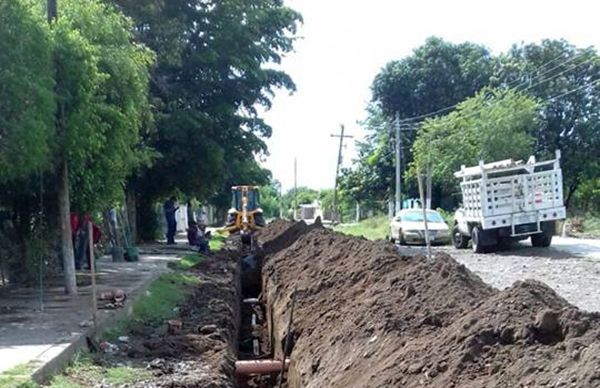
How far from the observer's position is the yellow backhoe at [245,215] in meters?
34.0

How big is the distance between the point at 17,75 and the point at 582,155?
1773 inches

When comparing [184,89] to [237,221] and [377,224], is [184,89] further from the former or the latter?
[377,224]

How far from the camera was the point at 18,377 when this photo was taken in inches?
316

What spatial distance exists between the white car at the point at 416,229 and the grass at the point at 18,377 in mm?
24006

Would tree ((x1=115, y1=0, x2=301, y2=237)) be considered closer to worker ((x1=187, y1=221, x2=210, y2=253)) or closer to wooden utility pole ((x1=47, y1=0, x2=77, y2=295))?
worker ((x1=187, y1=221, x2=210, y2=253))

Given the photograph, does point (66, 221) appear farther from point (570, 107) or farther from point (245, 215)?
point (570, 107)

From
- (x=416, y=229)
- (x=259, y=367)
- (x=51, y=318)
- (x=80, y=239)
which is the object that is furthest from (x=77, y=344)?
(x=416, y=229)

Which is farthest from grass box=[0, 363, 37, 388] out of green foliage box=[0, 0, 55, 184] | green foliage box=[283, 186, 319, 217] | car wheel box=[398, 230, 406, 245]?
green foliage box=[283, 186, 319, 217]

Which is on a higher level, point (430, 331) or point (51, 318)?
point (430, 331)

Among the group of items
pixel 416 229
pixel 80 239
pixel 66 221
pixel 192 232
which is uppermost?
pixel 66 221

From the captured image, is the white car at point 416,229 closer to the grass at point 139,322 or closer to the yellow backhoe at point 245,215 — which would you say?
the yellow backhoe at point 245,215

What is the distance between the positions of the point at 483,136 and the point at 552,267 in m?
26.1

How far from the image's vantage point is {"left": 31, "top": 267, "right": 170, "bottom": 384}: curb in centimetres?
845

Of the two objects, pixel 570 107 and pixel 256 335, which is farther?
pixel 570 107
